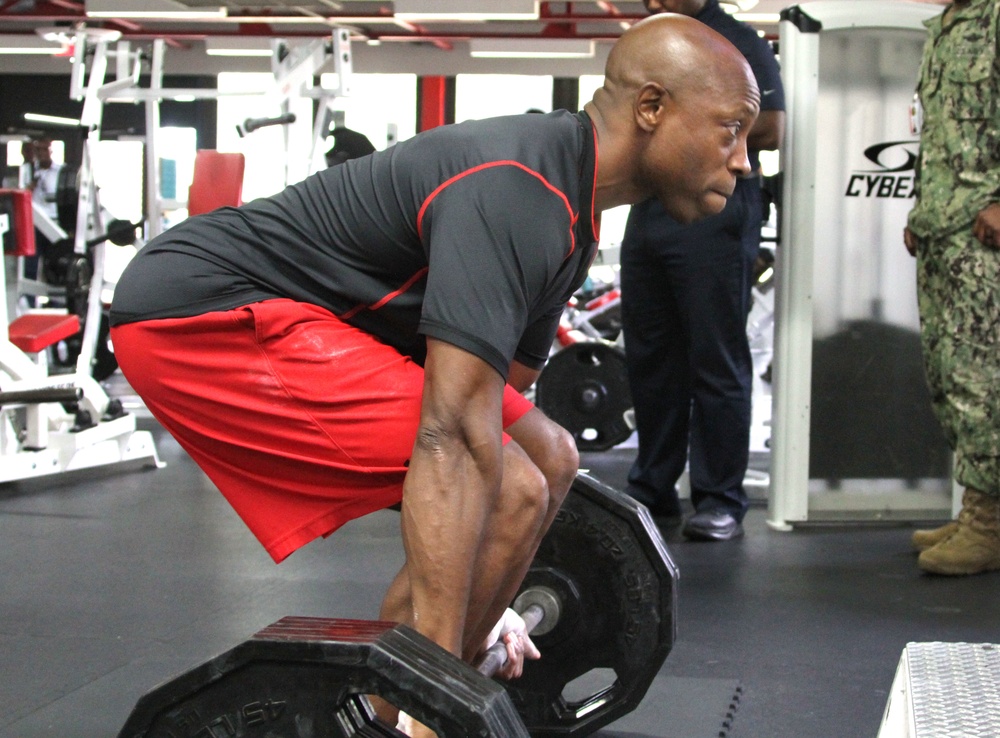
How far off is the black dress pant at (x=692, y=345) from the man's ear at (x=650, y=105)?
1.58 m

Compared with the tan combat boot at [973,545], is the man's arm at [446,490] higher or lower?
higher

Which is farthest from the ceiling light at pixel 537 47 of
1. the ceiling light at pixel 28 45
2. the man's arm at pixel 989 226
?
the man's arm at pixel 989 226

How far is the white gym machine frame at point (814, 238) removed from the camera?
3109mm

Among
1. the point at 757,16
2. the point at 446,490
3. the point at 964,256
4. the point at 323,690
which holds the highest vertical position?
the point at 757,16

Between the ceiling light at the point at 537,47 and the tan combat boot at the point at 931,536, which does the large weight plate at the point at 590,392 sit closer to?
the tan combat boot at the point at 931,536

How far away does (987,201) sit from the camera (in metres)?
2.50

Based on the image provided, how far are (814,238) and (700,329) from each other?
0.49 metres

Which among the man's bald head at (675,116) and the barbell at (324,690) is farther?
the man's bald head at (675,116)

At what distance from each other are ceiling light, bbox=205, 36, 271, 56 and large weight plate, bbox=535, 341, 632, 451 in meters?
7.16

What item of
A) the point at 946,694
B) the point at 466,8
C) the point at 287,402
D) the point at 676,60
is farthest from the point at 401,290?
the point at 466,8

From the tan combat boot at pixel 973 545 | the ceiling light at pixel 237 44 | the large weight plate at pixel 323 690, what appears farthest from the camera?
the ceiling light at pixel 237 44

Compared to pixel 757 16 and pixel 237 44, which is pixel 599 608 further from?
pixel 237 44

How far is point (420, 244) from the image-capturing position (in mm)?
1294

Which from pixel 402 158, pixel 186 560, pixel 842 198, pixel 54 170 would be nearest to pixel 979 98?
pixel 842 198
